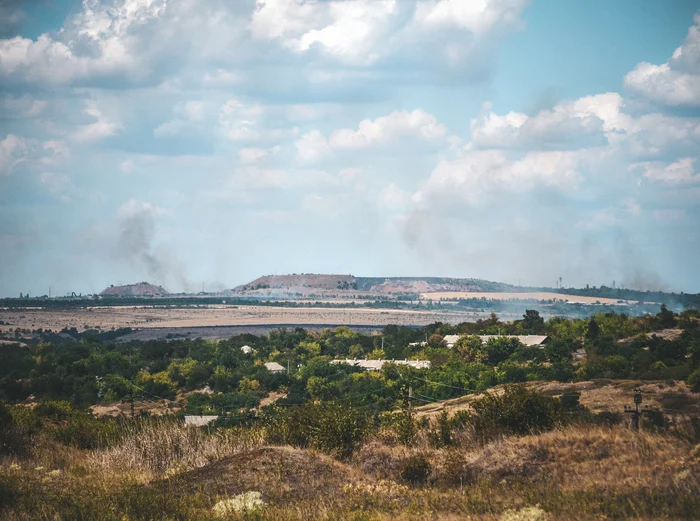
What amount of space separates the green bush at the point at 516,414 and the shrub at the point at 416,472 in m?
3.47

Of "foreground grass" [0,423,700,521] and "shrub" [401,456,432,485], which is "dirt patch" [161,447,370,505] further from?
"shrub" [401,456,432,485]

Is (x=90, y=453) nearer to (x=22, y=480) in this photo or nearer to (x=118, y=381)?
(x=22, y=480)

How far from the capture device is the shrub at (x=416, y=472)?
21.2 metres

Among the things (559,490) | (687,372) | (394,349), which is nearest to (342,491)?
(559,490)

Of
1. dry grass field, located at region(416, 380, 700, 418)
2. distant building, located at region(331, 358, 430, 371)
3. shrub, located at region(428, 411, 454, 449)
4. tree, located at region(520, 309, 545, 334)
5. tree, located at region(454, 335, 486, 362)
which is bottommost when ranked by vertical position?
distant building, located at region(331, 358, 430, 371)

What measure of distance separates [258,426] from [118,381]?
66.0 m

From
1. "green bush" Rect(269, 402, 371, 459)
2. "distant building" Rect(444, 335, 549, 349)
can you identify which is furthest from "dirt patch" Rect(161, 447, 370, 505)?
"distant building" Rect(444, 335, 549, 349)

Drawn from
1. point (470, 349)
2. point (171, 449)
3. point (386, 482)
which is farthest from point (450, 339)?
point (386, 482)

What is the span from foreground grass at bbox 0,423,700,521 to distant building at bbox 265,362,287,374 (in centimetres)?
7614

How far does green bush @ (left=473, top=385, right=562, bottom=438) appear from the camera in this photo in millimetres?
24203

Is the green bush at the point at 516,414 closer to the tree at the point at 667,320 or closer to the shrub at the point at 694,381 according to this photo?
the shrub at the point at 694,381

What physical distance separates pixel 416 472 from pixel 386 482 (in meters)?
0.92

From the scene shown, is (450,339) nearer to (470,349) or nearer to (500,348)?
(470,349)

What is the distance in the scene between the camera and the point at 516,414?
80.8ft
